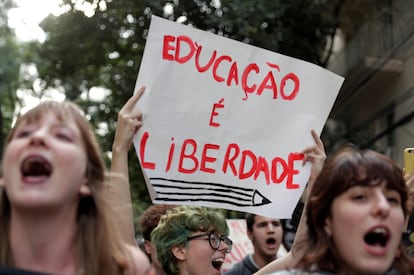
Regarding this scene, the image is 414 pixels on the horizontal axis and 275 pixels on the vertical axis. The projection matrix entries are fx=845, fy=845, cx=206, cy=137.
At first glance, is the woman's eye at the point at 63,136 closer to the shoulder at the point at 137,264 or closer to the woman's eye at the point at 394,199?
the shoulder at the point at 137,264

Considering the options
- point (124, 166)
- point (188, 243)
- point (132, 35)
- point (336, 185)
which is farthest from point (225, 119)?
point (132, 35)

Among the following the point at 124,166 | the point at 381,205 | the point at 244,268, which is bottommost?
the point at 244,268

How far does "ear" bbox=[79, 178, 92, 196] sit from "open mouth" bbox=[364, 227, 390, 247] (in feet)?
2.98

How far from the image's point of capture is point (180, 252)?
14.0 feet

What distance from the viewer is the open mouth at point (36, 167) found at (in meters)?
2.57

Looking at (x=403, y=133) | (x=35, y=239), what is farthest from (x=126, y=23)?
(x=35, y=239)

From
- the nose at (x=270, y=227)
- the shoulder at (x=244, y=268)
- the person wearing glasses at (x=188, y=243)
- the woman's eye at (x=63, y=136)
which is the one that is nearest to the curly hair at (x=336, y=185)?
the woman's eye at (x=63, y=136)

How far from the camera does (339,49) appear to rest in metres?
18.0

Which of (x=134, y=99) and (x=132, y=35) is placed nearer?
(x=134, y=99)

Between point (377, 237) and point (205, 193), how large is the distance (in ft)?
4.27

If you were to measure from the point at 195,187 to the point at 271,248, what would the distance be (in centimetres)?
213

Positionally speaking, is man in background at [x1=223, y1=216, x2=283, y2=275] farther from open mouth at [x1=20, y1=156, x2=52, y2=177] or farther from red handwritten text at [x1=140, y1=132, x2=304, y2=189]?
open mouth at [x1=20, y1=156, x2=52, y2=177]

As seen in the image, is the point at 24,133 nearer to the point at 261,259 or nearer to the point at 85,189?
the point at 85,189

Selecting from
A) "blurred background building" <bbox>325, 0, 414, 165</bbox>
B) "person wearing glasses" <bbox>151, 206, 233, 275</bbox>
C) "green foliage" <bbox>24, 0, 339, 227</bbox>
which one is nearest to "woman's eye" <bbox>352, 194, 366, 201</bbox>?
"person wearing glasses" <bbox>151, 206, 233, 275</bbox>
